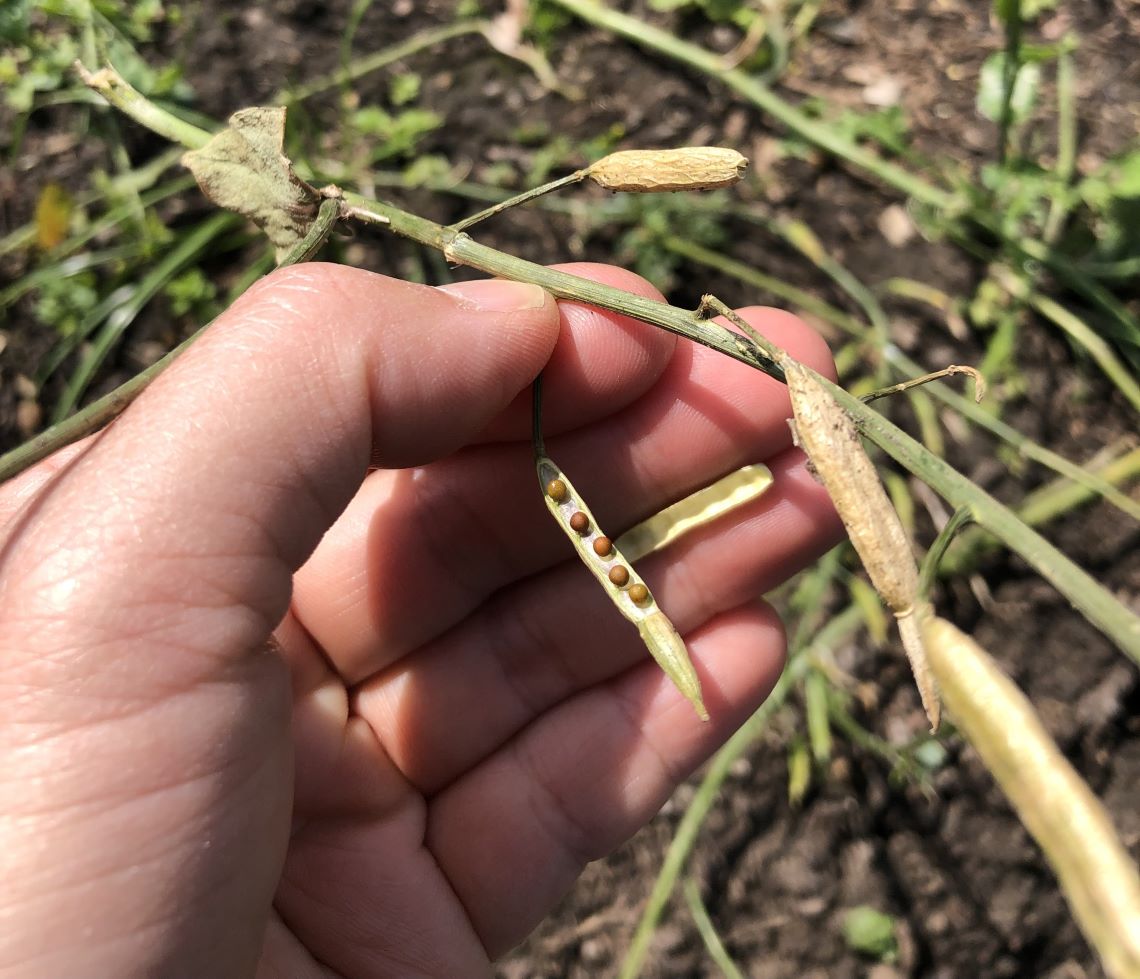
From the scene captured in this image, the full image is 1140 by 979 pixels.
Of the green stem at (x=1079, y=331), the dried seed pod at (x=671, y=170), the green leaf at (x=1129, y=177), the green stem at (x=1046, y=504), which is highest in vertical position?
the dried seed pod at (x=671, y=170)

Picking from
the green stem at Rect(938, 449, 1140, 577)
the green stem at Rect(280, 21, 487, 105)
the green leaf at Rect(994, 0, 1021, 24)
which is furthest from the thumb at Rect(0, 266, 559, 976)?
the green stem at Rect(280, 21, 487, 105)

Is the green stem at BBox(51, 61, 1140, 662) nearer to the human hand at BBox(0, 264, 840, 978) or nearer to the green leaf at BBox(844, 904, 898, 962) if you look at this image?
the human hand at BBox(0, 264, 840, 978)

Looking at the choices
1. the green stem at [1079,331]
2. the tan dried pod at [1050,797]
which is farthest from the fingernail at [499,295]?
the green stem at [1079,331]

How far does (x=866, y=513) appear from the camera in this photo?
1.23 m

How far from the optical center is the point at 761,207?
9.93 ft

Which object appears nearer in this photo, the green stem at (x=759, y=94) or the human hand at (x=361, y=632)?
the human hand at (x=361, y=632)

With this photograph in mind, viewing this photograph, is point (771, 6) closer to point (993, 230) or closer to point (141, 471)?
point (993, 230)

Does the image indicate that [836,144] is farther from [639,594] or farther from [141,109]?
[141,109]

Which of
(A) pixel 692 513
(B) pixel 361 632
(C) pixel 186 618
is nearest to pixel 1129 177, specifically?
(A) pixel 692 513

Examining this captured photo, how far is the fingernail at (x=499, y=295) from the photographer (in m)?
1.56

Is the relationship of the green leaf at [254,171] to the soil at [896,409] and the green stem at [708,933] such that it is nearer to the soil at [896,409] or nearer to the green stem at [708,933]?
the soil at [896,409]

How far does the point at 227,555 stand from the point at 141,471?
0.16 m

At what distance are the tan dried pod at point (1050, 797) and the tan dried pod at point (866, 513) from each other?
25 mm

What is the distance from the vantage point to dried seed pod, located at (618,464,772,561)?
199 cm
